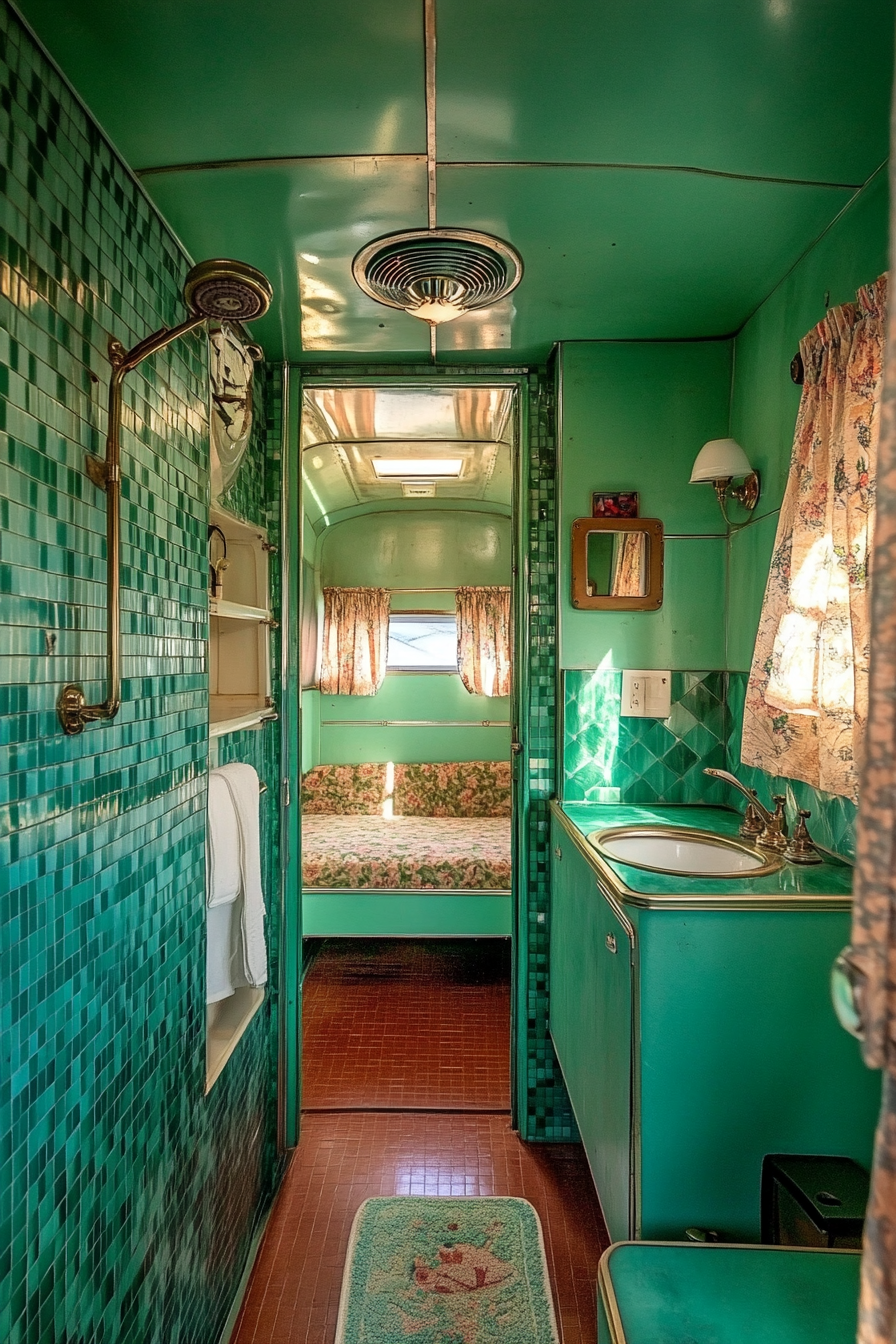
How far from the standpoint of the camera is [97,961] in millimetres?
1245

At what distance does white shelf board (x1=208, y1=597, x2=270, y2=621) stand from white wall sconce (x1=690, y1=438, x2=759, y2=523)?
1.36m

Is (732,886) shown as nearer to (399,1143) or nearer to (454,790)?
(399,1143)

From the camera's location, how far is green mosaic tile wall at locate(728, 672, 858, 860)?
1.72 m

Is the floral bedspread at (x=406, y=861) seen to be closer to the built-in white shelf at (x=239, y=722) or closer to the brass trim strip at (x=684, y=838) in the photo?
the built-in white shelf at (x=239, y=722)

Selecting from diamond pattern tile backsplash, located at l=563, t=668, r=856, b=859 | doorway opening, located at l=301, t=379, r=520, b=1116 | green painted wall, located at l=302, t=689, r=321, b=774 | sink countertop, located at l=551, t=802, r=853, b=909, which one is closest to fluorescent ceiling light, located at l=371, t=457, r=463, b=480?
doorway opening, located at l=301, t=379, r=520, b=1116

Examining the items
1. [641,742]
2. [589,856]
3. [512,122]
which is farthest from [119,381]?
[641,742]

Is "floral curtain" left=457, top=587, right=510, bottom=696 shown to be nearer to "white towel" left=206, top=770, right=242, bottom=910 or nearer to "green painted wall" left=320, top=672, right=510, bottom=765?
"green painted wall" left=320, top=672, right=510, bottom=765

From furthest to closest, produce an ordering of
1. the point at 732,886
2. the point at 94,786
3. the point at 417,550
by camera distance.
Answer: the point at 417,550
the point at 732,886
the point at 94,786

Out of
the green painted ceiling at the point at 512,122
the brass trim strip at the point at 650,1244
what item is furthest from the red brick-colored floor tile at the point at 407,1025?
the green painted ceiling at the point at 512,122

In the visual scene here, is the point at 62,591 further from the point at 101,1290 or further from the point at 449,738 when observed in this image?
the point at 449,738

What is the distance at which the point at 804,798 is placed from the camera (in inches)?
75.2

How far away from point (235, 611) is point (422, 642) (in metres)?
3.18

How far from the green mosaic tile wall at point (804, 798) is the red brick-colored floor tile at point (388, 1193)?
4.39ft

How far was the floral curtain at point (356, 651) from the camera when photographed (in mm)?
5074
